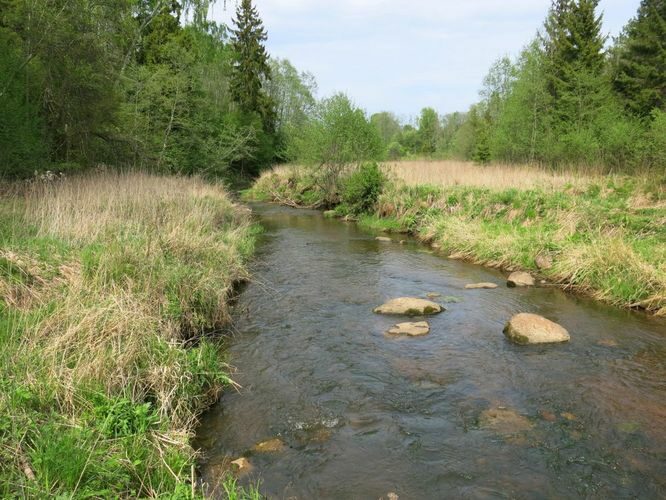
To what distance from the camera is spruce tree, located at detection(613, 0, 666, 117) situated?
1081 inches

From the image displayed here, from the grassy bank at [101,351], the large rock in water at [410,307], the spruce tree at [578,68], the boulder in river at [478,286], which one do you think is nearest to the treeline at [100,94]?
the grassy bank at [101,351]

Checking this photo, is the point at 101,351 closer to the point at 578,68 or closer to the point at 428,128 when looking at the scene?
the point at 578,68

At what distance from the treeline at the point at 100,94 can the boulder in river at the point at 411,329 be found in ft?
→ 34.8

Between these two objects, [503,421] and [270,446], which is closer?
[270,446]

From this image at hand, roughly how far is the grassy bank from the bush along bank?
7.45 m

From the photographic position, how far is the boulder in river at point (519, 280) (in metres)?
10.6

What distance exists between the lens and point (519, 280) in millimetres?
10688

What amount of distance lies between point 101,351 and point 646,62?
34.2m

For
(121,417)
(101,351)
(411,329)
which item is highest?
(101,351)

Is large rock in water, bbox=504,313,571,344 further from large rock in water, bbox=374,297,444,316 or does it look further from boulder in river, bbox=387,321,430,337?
large rock in water, bbox=374,297,444,316

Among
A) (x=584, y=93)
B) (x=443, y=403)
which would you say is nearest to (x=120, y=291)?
(x=443, y=403)

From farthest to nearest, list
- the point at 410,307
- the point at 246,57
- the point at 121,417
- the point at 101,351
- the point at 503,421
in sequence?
the point at 246,57 < the point at 410,307 < the point at 503,421 < the point at 101,351 < the point at 121,417

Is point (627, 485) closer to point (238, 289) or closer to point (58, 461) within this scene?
point (58, 461)

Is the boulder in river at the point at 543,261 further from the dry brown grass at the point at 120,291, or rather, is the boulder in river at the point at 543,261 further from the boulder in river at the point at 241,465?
the boulder in river at the point at 241,465
